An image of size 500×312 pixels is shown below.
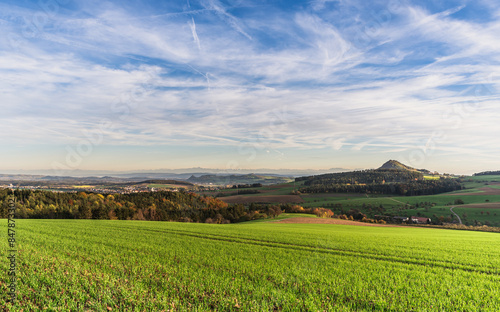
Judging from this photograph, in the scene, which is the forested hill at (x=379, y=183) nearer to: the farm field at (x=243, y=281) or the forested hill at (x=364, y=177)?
the forested hill at (x=364, y=177)

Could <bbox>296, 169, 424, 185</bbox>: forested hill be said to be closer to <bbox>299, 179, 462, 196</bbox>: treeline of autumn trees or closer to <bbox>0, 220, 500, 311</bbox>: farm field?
<bbox>299, 179, 462, 196</bbox>: treeline of autumn trees

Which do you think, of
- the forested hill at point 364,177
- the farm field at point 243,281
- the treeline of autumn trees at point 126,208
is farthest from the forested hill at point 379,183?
the farm field at point 243,281

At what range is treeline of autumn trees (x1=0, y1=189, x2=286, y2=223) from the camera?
2800 inches

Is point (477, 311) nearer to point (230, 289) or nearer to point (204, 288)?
point (230, 289)

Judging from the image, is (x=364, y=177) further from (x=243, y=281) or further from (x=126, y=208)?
A: (x=243, y=281)

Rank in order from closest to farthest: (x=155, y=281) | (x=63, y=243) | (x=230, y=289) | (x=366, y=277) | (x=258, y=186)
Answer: (x=230, y=289)
(x=155, y=281)
(x=366, y=277)
(x=63, y=243)
(x=258, y=186)

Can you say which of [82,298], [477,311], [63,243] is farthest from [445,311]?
[63,243]

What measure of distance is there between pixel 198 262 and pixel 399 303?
9.00m

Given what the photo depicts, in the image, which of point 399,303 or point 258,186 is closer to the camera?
point 399,303

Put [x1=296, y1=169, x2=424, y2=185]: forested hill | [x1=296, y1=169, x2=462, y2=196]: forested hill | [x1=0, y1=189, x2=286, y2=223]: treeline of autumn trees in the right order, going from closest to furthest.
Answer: [x1=0, y1=189, x2=286, y2=223]: treeline of autumn trees, [x1=296, y1=169, x2=462, y2=196]: forested hill, [x1=296, y1=169, x2=424, y2=185]: forested hill

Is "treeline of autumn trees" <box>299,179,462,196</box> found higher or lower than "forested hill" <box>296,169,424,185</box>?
lower

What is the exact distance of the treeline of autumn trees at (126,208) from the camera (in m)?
71.1

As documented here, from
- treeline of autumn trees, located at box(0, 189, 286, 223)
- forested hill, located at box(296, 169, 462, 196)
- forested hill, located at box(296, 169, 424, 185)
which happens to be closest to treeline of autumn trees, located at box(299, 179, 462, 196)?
forested hill, located at box(296, 169, 462, 196)

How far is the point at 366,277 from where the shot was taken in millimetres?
11195
